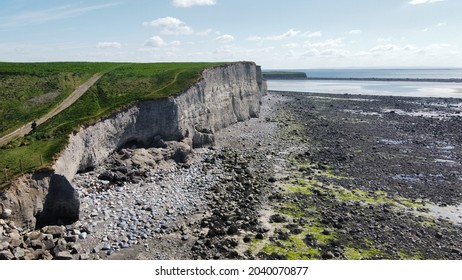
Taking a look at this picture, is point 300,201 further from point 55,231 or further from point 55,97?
point 55,97

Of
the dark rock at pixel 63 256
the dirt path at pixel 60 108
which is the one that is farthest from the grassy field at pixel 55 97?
the dark rock at pixel 63 256

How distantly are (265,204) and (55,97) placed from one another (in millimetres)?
33188

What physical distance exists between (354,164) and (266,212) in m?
18.9

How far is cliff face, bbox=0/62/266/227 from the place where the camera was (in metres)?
25.3

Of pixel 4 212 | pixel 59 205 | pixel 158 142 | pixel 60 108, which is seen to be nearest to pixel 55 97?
pixel 60 108

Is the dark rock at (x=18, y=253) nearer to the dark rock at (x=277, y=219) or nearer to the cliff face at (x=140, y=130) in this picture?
the cliff face at (x=140, y=130)

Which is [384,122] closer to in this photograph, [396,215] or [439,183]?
[439,183]

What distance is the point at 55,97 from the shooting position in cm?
4756

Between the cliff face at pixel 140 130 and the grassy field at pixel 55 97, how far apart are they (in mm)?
1040

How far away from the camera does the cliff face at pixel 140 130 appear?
2531 cm

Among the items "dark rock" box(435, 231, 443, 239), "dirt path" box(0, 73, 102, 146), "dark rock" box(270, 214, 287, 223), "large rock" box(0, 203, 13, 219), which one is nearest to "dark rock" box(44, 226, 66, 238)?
"large rock" box(0, 203, 13, 219)

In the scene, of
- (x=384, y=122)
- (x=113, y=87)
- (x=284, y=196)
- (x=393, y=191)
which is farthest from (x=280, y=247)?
(x=384, y=122)

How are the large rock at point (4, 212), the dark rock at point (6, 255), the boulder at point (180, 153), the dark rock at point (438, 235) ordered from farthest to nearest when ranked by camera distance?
the boulder at point (180, 153), the dark rock at point (438, 235), the large rock at point (4, 212), the dark rock at point (6, 255)

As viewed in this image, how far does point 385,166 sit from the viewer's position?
→ 142 ft
